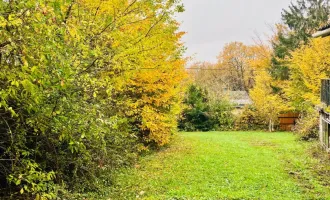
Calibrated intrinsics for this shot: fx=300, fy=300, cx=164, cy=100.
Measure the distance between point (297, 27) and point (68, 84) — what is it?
24.7 meters

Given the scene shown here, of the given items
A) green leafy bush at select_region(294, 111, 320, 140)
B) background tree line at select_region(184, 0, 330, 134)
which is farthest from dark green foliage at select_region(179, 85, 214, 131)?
green leafy bush at select_region(294, 111, 320, 140)

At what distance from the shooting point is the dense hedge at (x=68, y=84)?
Answer: 9.63ft

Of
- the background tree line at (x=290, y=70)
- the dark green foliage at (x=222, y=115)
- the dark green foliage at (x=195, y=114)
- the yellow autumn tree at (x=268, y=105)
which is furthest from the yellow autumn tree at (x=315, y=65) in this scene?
the dark green foliage at (x=195, y=114)

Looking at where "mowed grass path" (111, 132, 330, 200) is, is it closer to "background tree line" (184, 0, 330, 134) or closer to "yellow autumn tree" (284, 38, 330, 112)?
"yellow autumn tree" (284, 38, 330, 112)

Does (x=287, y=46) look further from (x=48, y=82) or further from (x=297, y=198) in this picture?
(x=48, y=82)

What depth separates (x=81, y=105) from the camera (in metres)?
4.60

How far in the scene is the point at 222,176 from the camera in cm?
812

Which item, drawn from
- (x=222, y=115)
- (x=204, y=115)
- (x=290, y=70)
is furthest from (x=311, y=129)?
(x=204, y=115)

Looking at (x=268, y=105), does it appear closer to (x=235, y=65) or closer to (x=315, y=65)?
(x=315, y=65)

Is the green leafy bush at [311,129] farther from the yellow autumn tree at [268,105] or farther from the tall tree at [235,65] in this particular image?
the tall tree at [235,65]

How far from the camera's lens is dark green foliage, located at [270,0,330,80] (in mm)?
23516

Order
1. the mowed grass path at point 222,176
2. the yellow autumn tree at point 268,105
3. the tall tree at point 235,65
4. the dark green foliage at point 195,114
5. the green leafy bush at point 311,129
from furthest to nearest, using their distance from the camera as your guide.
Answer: the tall tree at point 235,65, the dark green foliage at point 195,114, the yellow autumn tree at point 268,105, the green leafy bush at point 311,129, the mowed grass path at point 222,176

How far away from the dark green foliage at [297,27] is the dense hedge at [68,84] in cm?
1597

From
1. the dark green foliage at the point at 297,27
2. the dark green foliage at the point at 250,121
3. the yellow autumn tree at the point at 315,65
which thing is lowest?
the dark green foliage at the point at 250,121
